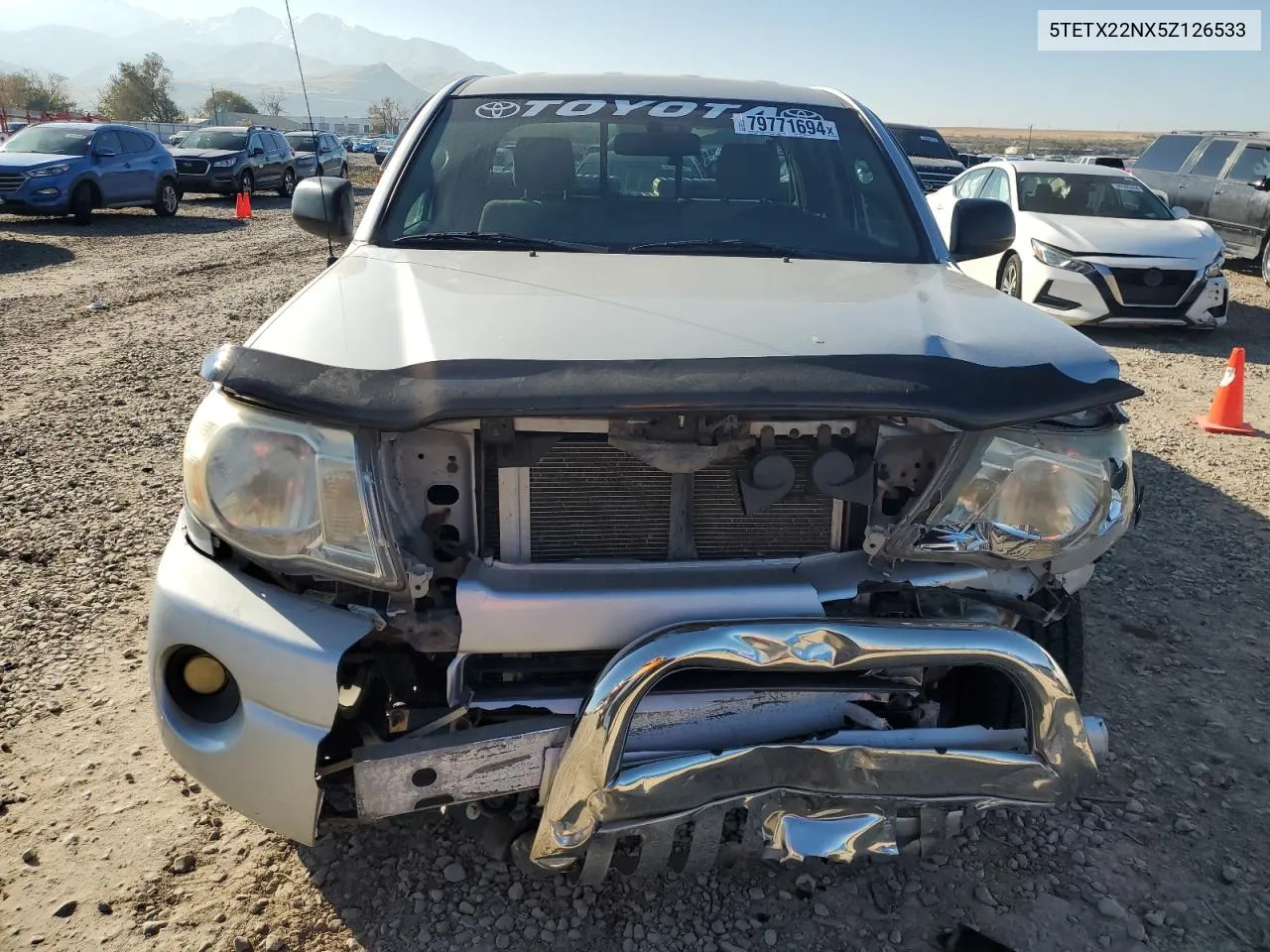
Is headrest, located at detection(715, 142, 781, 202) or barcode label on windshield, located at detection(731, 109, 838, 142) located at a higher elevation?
barcode label on windshield, located at detection(731, 109, 838, 142)

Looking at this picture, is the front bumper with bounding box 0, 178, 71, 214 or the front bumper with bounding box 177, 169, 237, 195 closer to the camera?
the front bumper with bounding box 0, 178, 71, 214

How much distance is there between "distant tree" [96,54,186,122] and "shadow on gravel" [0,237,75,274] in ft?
167

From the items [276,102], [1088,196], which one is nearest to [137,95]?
[276,102]

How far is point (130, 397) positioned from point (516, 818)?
499 centimetres

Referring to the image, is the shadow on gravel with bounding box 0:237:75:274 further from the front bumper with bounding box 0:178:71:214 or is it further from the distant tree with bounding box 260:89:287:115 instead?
the distant tree with bounding box 260:89:287:115

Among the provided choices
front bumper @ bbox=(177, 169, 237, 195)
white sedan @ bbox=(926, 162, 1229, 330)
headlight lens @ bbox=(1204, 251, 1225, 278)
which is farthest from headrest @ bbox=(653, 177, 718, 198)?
front bumper @ bbox=(177, 169, 237, 195)

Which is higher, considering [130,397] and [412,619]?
[412,619]

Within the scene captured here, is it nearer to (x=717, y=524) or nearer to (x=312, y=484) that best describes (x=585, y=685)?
(x=717, y=524)

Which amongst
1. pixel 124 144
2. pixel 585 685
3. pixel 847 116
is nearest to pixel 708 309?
pixel 585 685

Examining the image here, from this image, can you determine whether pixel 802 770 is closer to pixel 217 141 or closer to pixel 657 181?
pixel 657 181

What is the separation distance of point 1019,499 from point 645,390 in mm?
844

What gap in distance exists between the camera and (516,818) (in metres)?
2.12

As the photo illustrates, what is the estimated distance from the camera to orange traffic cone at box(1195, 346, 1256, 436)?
6035 millimetres

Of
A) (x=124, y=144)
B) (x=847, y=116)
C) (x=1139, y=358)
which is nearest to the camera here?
(x=847, y=116)
